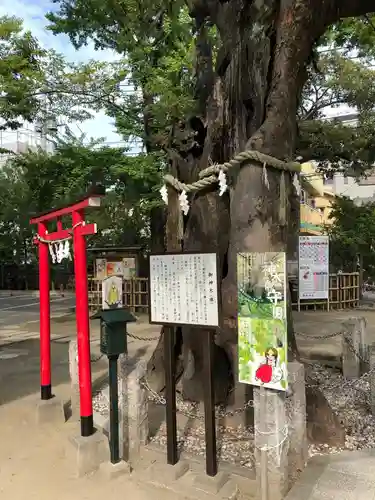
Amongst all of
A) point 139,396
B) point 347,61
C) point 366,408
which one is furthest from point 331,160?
point 139,396

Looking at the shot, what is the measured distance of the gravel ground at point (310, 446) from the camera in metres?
4.33

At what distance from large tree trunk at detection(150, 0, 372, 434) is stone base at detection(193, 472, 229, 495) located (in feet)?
4.65

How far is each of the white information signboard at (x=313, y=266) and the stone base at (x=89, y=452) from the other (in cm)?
929

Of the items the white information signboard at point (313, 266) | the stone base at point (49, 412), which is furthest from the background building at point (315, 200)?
the stone base at point (49, 412)

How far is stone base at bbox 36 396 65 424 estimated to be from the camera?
17.0 ft

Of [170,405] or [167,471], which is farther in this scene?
[170,405]

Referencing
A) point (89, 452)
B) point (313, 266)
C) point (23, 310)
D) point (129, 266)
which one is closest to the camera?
point (89, 452)

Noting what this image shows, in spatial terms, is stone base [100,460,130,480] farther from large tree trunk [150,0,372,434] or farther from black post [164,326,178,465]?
large tree trunk [150,0,372,434]

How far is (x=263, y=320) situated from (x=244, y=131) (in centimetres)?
276

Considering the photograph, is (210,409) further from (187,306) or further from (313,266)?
(313,266)

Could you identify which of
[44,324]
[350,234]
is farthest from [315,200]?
[44,324]

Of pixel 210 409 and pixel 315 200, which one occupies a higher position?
pixel 315 200

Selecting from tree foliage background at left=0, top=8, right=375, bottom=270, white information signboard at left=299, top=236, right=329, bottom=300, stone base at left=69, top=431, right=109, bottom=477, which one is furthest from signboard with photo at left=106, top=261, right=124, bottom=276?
stone base at left=69, top=431, right=109, bottom=477

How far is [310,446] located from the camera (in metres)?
4.37
